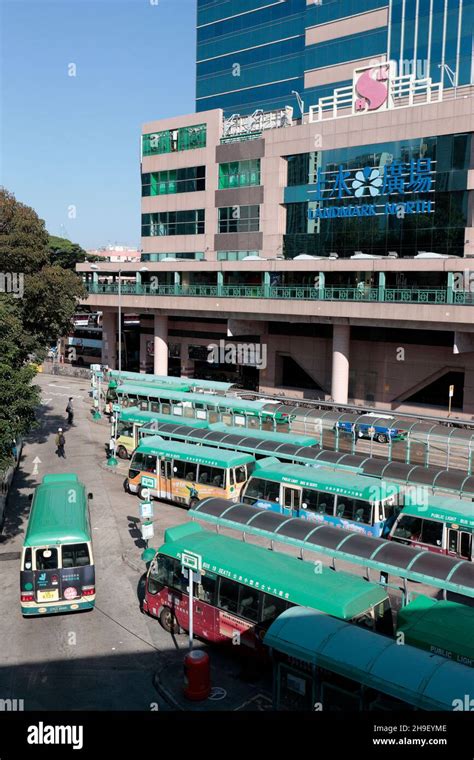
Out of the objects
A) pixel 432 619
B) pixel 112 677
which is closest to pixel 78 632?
pixel 112 677

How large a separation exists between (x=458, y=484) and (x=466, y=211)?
23.9m

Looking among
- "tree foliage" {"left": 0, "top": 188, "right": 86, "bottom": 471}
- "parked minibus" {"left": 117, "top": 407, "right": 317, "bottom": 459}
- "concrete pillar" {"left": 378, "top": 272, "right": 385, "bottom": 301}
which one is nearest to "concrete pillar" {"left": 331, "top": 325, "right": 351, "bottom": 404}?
"concrete pillar" {"left": 378, "top": 272, "right": 385, "bottom": 301}

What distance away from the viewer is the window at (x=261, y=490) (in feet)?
74.0

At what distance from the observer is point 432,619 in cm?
1229

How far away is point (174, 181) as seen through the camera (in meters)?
58.3

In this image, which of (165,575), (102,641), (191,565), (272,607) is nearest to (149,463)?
(165,575)

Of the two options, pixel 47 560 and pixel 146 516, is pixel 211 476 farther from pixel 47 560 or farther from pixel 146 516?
pixel 47 560

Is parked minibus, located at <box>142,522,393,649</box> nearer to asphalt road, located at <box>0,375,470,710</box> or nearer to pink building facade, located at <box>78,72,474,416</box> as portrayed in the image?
asphalt road, located at <box>0,375,470,710</box>

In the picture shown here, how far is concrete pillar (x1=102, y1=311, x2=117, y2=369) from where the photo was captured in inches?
2495

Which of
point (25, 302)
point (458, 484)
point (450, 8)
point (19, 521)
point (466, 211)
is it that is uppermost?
point (450, 8)

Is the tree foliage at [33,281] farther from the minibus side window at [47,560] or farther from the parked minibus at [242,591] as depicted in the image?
the parked minibus at [242,591]

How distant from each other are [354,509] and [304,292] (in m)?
25.1

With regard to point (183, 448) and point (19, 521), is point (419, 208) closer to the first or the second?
point (183, 448)

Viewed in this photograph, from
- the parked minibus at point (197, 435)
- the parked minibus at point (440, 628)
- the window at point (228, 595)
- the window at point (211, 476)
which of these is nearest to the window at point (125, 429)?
the parked minibus at point (197, 435)
